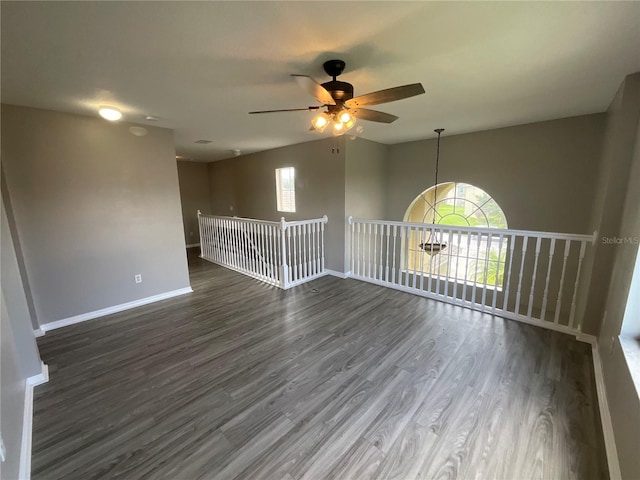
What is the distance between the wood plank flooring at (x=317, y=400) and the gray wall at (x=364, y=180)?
205 centimetres

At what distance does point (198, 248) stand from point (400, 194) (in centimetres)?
548

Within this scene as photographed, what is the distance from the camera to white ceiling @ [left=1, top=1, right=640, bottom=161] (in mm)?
1413

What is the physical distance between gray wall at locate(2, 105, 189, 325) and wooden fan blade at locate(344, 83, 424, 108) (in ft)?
9.64

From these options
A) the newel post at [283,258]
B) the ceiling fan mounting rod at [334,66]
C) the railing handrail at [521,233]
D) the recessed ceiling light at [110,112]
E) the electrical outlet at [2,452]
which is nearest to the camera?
the electrical outlet at [2,452]

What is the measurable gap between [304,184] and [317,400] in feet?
12.6

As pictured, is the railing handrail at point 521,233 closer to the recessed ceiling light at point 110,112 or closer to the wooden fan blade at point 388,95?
the wooden fan blade at point 388,95

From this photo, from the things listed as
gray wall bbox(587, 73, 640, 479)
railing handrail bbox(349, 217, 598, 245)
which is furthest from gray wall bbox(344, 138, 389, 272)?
gray wall bbox(587, 73, 640, 479)

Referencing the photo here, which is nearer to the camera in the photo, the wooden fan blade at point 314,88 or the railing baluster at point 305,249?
the wooden fan blade at point 314,88

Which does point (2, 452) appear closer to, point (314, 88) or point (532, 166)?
point (314, 88)

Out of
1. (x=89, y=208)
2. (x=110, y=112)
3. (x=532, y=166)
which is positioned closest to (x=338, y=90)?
(x=110, y=112)

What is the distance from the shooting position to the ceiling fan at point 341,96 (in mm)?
1753

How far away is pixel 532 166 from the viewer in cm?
384

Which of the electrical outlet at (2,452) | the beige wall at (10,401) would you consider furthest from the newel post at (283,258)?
the electrical outlet at (2,452)

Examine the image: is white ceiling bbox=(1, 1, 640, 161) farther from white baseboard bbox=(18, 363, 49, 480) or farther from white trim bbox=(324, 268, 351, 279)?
white trim bbox=(324, 268, 351, 279)
